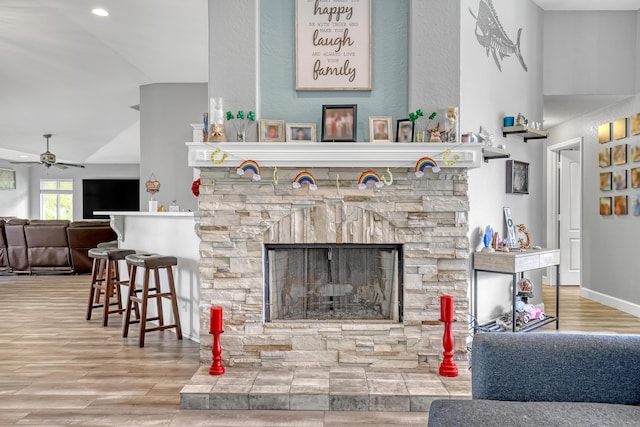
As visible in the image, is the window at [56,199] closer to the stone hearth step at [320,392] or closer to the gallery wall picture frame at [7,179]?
the gallery wall picture frame at [7,179]

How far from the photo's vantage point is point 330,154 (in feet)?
9.62

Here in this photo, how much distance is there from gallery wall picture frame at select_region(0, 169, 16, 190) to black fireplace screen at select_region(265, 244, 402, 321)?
1125 centimetres

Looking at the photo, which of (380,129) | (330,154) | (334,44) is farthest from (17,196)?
(380,129)

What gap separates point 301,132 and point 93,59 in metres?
4.22

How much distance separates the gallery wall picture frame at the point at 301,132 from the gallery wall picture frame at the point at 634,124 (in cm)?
366

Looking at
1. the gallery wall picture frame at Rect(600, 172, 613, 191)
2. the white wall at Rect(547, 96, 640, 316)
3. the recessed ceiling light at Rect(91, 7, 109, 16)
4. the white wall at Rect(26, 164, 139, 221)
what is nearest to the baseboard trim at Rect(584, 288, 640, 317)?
the white wall at Rect(547, 96, 640, 316)

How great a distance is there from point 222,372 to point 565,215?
5.54 meters

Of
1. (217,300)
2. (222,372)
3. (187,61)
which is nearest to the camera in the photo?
(222,372)

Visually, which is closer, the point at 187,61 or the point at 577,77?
the point at 577,77

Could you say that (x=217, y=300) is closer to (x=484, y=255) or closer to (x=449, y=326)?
(x=449, y=326)

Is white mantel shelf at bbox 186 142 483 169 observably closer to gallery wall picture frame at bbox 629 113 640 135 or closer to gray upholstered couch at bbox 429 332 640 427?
gray upholstered couch at bbox 429 332 640 427

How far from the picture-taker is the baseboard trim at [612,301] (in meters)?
4.79

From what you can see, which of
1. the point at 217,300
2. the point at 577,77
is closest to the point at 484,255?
the point at 217,300

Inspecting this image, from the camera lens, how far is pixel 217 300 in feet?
10.0
